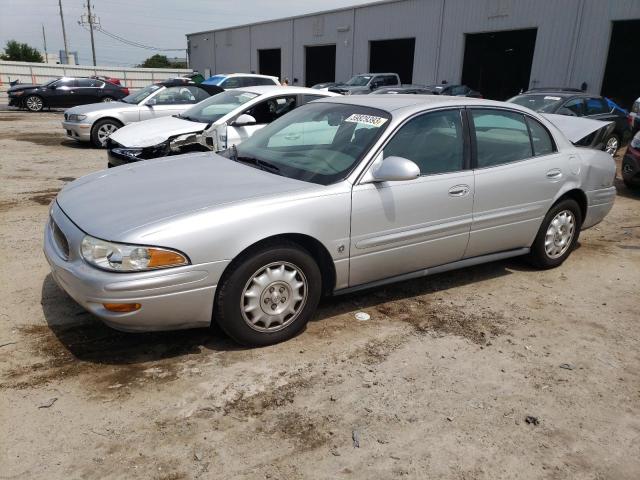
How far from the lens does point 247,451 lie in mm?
2576

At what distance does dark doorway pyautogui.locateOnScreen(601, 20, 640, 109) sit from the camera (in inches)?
893

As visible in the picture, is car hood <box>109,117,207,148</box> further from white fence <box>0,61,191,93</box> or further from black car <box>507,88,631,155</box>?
white fence <box>0,61,191,93</box>

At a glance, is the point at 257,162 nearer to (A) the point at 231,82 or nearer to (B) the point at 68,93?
(A) the point at 231,82

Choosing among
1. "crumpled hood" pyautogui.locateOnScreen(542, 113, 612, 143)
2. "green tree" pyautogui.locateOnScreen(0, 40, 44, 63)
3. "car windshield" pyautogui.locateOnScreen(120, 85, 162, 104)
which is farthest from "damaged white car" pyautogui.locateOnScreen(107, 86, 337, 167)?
"green tree" pyautogui.locateOnScreen(0, 40, 44, 63)

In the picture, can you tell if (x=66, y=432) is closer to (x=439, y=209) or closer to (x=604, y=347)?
(x=439, y=209)

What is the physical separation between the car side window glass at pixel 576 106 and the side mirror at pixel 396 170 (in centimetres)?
920

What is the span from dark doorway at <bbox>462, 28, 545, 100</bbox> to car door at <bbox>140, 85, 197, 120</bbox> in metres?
18.2

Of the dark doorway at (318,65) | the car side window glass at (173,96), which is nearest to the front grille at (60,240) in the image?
the car side window glass at (173,96)

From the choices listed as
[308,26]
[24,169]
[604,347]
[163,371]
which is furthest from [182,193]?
[308,26]

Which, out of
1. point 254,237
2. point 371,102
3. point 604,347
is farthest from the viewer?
point 371,102

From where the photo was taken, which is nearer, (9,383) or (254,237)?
(9,383)

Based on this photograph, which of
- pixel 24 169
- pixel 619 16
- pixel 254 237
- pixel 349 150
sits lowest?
pixel 24 169

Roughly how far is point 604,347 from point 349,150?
228 centimetres

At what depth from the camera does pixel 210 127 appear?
24.0 feet
